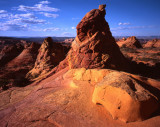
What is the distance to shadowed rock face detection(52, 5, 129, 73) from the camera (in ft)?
16.9

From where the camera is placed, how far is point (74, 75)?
15.6 ft

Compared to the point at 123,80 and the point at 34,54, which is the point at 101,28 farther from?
the point at 34,54

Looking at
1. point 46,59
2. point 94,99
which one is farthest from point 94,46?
point 46,59

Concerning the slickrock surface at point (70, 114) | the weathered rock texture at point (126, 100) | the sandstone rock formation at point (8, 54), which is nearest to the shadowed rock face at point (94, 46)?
the slickrock surface at point (70, 114)

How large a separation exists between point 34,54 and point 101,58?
63.4 ft

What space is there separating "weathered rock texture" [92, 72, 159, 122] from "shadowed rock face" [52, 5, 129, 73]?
7.63 ft

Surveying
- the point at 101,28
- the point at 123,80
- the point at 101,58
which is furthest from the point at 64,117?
the point at 101,28

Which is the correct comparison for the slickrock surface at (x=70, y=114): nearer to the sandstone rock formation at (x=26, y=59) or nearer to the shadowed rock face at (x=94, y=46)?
the shadowed rock face at (x=94, y=46)

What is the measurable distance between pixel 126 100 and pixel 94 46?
3295 millimetres

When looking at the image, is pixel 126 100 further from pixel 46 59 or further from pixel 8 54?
pixel 8 54

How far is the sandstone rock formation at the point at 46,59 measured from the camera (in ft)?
37.7

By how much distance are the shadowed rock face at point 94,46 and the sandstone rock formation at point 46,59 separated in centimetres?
660

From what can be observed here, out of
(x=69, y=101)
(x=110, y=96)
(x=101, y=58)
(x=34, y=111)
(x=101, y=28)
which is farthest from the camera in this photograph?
(x=101, y=28)

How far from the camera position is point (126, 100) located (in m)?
2.35
